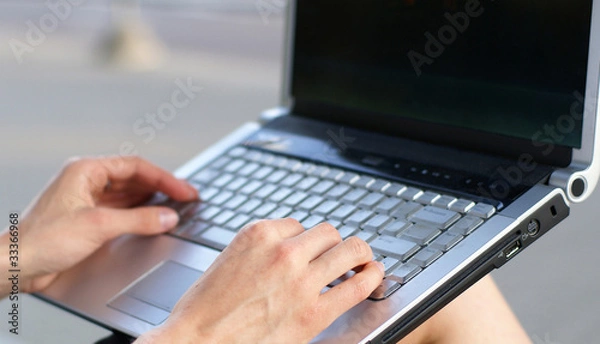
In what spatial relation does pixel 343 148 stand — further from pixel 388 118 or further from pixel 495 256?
pixel 495 256

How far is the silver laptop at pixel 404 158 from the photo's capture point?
25.8 inches

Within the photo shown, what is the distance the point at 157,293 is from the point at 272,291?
0.18 metres

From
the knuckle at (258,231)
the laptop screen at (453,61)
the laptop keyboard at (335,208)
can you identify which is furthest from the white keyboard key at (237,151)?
the knuckle at (258,231)

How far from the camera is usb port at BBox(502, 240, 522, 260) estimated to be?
65cm

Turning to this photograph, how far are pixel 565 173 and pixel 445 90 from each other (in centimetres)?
18

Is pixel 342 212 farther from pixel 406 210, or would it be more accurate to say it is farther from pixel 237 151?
pixel 237 151

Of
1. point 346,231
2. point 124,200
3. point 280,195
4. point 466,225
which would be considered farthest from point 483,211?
point 124,200

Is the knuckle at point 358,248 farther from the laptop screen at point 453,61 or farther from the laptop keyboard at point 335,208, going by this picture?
the laptop screen at point 453,61

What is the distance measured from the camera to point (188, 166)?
96 cm

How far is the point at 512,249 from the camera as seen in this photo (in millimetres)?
654

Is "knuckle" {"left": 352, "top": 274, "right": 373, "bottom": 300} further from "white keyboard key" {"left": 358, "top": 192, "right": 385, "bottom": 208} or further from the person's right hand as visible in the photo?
"white keyboard key" {"left": 358, "top": 192, "right": 385, "bottom": 208}

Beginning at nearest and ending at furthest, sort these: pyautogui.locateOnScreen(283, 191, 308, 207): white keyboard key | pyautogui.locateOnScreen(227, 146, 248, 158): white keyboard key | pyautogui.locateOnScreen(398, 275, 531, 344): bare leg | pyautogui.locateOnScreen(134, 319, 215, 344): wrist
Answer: pyautogui.locateOnScreen(134, 319, 215, 344): wrist
pyautogui.locateOnScreen(398, 275, 531, 344): bare leg
pyautogui.locateOnScreen(283, 191, 308, 207): white keyboard key
pyautogui.locateOnScreen(227, 146, 248, 158): white keyboard key

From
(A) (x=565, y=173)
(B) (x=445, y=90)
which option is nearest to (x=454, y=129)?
(B) (x=445, y=90)

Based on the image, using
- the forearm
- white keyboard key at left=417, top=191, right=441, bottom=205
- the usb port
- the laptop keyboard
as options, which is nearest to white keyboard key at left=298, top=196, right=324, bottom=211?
the laptop keyboard
